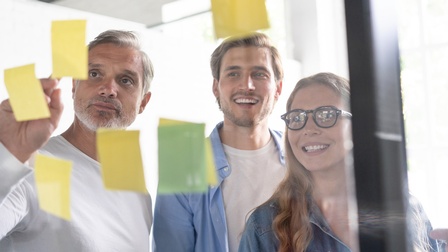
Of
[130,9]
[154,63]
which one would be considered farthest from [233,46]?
[154,63]

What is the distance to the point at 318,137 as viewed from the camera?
0.41 metres

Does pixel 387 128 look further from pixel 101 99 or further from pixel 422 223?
pixel 101 99

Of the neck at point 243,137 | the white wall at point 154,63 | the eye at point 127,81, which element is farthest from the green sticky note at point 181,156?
the white wall at point 154,63

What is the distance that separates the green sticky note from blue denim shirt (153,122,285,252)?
44 cm

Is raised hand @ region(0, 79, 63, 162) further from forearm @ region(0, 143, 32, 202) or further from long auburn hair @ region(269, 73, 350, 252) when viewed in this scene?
long auburn hair @ region(269, 73, 350, 252)

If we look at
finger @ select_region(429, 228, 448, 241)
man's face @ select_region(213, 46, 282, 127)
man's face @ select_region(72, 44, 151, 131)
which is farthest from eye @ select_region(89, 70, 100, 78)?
finger @ select_region(429, 228, 448, 241)

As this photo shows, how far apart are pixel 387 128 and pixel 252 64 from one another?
515mm

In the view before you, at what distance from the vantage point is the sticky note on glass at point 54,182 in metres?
0.33

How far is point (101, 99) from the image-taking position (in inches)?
23.1

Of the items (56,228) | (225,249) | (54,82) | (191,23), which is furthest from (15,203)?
(191,23)

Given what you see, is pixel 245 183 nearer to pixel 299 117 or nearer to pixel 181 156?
pixel 299 117

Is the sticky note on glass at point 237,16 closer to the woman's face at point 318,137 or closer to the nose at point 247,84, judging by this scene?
the woman's face at point 318,137

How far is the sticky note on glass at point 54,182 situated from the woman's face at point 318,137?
6.5 inches

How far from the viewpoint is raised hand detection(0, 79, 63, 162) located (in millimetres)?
364
